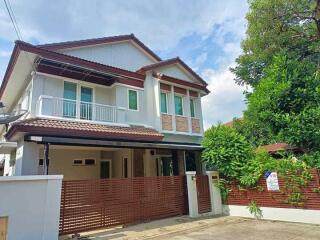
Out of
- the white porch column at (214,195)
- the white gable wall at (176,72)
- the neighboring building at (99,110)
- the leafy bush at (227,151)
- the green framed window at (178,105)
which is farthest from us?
the white gable wall at (176,72)

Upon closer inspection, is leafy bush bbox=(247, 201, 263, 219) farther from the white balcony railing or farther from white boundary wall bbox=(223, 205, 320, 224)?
the white balcony railing

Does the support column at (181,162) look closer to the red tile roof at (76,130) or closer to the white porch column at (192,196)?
the red tile roof at (76,130)

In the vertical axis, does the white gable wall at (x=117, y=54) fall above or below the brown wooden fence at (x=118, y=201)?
above

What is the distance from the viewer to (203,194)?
11.9m

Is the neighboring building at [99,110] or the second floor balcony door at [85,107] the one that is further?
the second floor balcony door at [85,107]

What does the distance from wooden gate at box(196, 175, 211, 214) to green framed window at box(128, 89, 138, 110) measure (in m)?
5.63

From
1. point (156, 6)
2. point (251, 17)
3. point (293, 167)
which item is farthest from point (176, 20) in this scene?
point (251, 17)

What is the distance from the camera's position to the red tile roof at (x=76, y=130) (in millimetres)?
9396

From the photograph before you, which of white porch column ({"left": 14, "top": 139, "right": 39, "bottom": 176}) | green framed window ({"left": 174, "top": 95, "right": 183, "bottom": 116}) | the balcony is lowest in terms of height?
white porch column ({"left": 14, "top": 139, "right": 39, "bottom": 176})

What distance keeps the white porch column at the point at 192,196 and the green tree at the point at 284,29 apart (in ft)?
34.7

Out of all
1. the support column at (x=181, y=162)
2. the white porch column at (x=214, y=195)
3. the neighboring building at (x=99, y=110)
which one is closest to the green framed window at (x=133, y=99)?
the neighboring building at (x=99, y=110)

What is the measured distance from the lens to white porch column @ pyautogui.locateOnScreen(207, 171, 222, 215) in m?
11.9

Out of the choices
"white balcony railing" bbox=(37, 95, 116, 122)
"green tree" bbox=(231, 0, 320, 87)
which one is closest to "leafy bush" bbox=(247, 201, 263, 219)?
"white balcony railing" bbox=(37, 95, 116, 122)

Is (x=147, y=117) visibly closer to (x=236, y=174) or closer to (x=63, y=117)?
(x=63, y=117)
